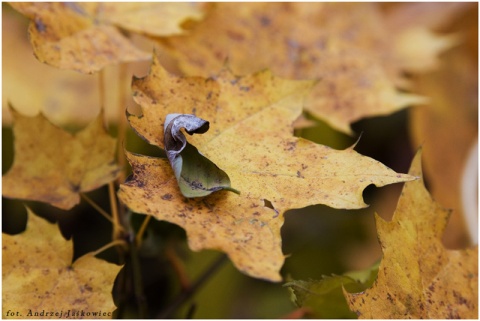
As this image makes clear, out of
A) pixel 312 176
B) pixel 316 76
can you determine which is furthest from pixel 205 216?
pixel 316 76

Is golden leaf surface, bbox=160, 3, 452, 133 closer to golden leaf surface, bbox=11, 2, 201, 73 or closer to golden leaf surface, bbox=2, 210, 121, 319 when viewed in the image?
golden leaf surface, bbox=11, 2, 201, 73

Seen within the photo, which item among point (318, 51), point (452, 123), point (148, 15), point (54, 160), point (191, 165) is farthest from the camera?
point (452, 123)

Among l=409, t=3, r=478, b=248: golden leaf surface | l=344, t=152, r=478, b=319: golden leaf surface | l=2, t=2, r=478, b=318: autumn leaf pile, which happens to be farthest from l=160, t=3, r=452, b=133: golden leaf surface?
l=344, t=152, r=478, b=319: golden leaf surface

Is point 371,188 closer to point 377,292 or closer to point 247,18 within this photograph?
point 247,18

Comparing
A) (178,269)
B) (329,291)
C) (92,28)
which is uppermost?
(92,28)

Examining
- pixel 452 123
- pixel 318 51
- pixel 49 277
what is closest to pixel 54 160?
pixel 49 277

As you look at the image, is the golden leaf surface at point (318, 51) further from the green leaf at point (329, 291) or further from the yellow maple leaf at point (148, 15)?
the green leaf at point (329, 291)

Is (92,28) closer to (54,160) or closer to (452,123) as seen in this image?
(54,160)

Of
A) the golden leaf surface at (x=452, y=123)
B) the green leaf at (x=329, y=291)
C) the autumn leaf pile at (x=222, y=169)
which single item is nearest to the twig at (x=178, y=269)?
the autumn leaf pile at (x=222, y=169)
